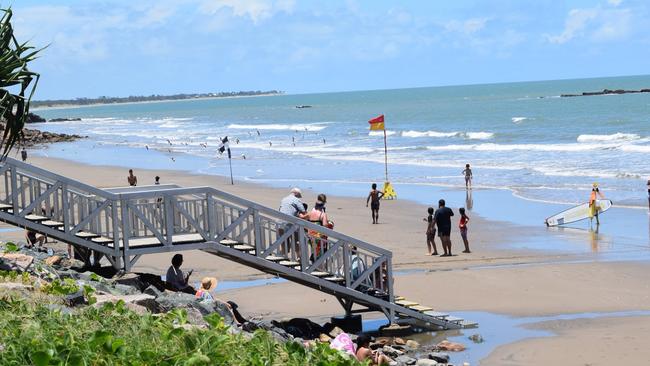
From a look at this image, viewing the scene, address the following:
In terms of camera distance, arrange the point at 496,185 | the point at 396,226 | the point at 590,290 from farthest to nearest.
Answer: the point at 496,185 → the point at 396,226 → the point at 590,290

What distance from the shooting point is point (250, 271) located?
2106cm

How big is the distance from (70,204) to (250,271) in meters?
5.73

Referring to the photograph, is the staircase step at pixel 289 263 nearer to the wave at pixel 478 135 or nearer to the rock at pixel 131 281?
the rock at pixel 131 281

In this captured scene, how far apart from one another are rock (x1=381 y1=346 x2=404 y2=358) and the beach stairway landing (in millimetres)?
1680

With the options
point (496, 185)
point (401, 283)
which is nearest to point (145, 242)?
point (401, 283)

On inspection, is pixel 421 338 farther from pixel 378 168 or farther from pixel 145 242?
pixel 378 168

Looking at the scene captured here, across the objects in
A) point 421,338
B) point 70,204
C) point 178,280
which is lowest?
point 421,338

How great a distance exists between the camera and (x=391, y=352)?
46.4 feet

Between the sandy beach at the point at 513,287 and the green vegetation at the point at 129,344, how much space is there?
242 inches

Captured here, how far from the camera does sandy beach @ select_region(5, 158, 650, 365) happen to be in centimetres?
1471

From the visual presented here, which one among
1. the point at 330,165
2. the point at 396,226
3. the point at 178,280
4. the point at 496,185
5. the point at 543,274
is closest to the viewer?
the point at 178,280

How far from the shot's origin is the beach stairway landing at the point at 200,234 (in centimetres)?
1563

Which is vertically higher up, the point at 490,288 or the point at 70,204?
the point at 70,204

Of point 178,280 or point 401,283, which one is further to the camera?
point 401,283
